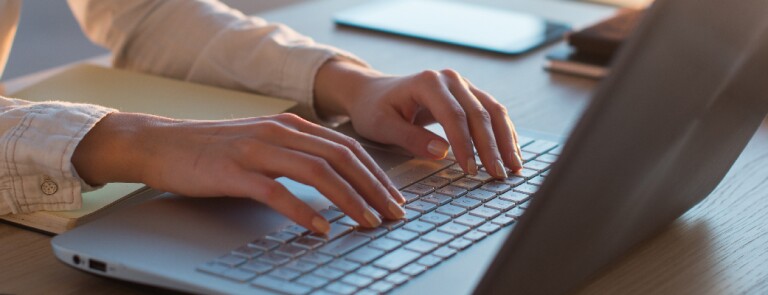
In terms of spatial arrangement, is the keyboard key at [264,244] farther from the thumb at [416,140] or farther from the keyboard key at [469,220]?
the thumb at [416,140]

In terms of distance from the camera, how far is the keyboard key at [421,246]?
732 mm

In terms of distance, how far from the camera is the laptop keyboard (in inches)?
26.8

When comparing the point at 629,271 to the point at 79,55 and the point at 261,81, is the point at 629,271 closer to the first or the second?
the point at 261,81

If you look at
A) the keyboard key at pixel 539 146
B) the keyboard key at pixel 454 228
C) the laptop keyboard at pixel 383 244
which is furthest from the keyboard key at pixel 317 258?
the keyboard key at pixel 539 146

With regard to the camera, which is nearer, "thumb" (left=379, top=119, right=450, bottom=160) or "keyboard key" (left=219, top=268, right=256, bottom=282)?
"keyboard key" (left=219, top=268, right=256, bottom=282)

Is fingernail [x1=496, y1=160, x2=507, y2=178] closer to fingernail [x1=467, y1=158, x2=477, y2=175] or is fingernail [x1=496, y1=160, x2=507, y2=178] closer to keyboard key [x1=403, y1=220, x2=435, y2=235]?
fingernail [x1=467, y1=158, x2=477, y2=175]

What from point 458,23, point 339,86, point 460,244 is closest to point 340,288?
point 460,244

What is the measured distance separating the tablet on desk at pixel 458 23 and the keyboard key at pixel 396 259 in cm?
70

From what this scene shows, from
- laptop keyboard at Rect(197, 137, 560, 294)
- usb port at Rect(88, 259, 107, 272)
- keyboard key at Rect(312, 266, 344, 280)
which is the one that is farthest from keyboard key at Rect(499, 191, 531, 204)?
usb port at Rect(88, 259, 107, 272)

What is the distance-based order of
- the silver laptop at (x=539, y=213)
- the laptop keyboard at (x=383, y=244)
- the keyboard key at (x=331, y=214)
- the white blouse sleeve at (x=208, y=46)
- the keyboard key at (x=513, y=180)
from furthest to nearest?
the white blouse sleeve at (x=208, y=46) → the keyboard key at (x=513, y=180) → the keyboard key at (x=331, y=214) → the laptop keyboard at (x=383, y=244) → the silver laptop at (x=539, y=213)

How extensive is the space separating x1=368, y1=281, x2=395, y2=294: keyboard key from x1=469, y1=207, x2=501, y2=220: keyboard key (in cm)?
15

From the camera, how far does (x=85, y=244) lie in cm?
73

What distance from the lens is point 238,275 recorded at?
684 millimetres

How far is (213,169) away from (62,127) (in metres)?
0.14
